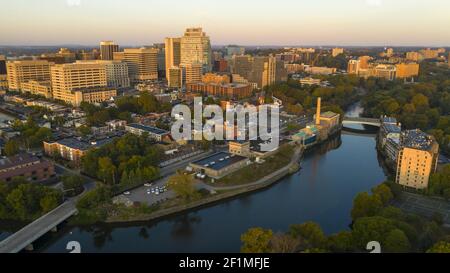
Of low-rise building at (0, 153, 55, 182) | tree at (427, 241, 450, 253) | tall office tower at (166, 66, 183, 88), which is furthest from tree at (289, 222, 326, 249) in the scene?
→ tall office tower at (166, 66, 183, 88)

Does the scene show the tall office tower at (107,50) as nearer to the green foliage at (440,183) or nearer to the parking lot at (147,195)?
the parking lot at (147,195)

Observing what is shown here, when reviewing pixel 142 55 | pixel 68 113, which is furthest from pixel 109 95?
pixel 142 55

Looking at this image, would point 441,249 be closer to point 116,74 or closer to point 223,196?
point 223,196

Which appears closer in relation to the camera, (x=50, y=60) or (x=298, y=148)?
(x=298, y=148)
